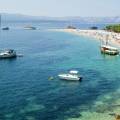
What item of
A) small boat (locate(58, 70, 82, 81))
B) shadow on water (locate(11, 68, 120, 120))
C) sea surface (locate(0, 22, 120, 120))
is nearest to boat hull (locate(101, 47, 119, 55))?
sea surface (locate(0, 22, 120, 120))

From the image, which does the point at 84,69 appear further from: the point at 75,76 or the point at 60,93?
the point at 60,93

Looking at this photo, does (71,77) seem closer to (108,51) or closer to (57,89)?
(57,89)

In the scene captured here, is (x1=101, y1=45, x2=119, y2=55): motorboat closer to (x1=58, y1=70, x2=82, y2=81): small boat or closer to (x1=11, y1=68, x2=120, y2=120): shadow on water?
(x1=11, y1=68, x2=120, y2=120): shadow on water

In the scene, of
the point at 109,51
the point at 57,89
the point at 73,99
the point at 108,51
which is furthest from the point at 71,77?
the point at 108,51

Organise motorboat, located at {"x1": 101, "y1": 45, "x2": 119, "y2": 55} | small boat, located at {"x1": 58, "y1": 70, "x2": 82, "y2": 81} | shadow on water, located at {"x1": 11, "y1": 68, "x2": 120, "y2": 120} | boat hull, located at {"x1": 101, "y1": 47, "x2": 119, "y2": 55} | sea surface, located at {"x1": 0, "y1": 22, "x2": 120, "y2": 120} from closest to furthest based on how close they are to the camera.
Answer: shadow on water, located at {"x1": 11, "y1": 68, "x2": 120, "y2": 120} → sea surface, located at {"x1": 0, "y1": 22, "x2": 120, "y2": 120} → small boat, located at {"x1": 58, "y1": 70, "x2": 82, "y2": 81} → boat hull, located at {"x1": 101, "y1": 47, "x2": 119, "y2": 55} → motorboat, located at {"x1": 101, "y1": 45, "x2": 119, "y2": 55}

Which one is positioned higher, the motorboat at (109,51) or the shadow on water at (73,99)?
the motorboat at (109,51)

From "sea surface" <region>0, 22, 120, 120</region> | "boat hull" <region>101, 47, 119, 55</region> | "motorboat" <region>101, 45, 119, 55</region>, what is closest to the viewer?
"sea surface" <region>0, 22, 120, 120</region>

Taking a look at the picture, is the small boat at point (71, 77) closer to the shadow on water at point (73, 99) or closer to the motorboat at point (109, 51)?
the shadow on water at point (73, 99)

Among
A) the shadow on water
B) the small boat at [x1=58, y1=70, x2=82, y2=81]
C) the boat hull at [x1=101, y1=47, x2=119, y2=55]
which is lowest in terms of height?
the shadow on water

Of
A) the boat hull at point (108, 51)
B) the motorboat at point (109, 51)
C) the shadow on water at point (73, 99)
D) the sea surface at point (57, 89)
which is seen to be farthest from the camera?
the motorboat at point (109, 51)

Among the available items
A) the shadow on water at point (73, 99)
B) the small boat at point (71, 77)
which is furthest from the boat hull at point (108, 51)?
the small boat at point (71, 77)

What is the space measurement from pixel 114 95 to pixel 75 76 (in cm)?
1478

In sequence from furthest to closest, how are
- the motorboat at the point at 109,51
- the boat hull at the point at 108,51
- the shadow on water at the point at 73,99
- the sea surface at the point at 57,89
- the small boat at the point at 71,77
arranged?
the motorboat at the point at 109,51
the boat hull at the point at 108,51
the small boat at the point at 71,77
the sea surface at the point at 57,89
the shadow on water at the point at 73,99

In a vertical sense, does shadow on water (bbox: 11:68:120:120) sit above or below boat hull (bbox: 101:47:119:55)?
below
